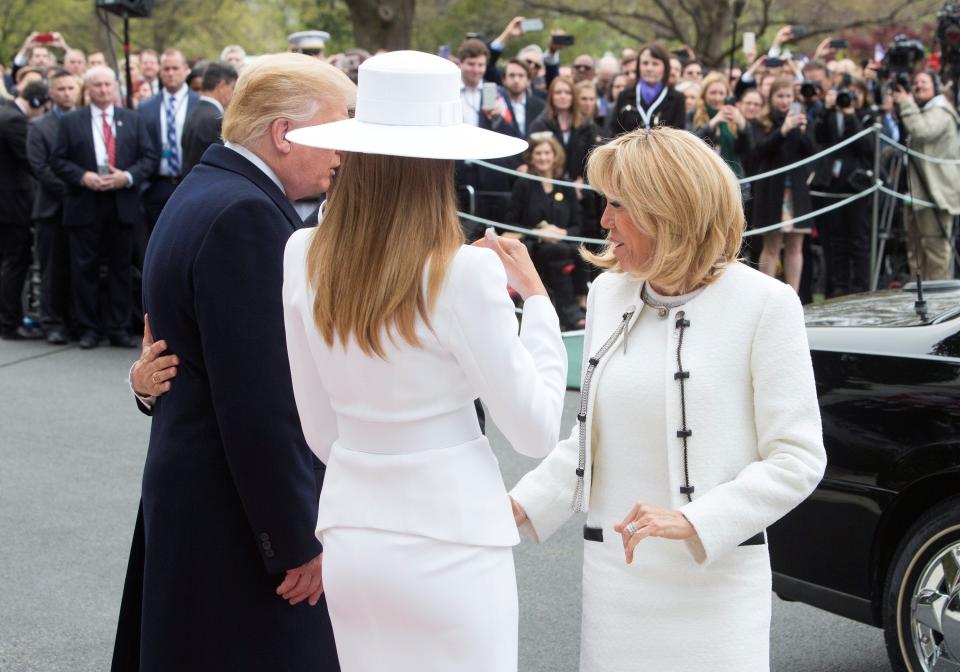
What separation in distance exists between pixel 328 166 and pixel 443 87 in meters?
0.68

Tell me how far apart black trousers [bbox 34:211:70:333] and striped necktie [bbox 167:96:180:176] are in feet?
3.58

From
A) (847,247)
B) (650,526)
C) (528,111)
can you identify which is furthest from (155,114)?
(650,526)

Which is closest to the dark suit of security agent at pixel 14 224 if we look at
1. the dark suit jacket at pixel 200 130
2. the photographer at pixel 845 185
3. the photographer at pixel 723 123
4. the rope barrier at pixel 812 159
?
the dark suit jacket at pixel 200 130

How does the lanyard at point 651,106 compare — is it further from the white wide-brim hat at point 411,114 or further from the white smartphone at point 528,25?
the white wide-brim hat at point 411,114

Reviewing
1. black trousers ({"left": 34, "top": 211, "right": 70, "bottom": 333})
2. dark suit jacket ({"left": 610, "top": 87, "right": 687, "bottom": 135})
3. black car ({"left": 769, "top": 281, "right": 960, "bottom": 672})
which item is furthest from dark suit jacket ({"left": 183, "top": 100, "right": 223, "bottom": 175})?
black car ({"left": 769, "top": 281, "right": 960, "bottom": 672})

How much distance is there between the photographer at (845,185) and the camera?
1175 centimetres

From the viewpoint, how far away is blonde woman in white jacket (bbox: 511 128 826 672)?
2.65 metres

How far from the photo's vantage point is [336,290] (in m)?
2.41

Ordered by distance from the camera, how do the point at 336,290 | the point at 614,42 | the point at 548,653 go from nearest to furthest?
the point at 336,290
the point at 548,653
the point at 614,42

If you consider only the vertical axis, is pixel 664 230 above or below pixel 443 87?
below

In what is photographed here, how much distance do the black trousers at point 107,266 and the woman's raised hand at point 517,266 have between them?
9.01m

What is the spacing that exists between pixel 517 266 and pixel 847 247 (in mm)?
10261

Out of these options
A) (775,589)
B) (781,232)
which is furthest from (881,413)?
(781,232)

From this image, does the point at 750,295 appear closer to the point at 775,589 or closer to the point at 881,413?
the point at 881,413
